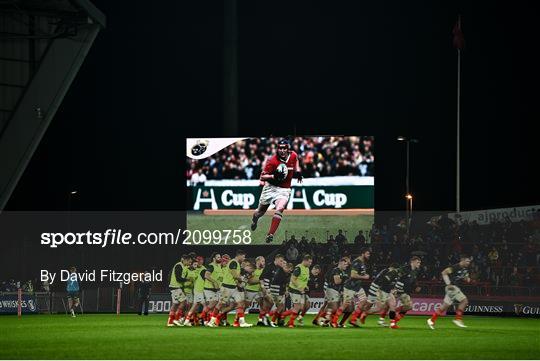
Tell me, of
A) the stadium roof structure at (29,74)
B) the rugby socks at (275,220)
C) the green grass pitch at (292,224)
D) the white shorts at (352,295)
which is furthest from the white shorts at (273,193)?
the stadium roof structure at (29,74)

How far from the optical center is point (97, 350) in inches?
962

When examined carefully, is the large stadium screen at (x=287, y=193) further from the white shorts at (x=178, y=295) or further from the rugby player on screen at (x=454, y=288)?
the rugby player on screen at (x=454, y=288)

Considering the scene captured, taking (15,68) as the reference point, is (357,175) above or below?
below

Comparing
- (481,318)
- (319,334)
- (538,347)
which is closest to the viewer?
(538,347)

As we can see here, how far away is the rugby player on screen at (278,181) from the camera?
42625 millimetres

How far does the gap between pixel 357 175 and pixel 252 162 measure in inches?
163

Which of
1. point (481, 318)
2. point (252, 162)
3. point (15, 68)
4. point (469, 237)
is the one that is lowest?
point (481, 318)

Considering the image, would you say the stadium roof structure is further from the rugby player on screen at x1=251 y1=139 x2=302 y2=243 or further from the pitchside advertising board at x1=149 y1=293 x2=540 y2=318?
the pitchside advertising board at x1=149 y1=293 x2=540 y2=318

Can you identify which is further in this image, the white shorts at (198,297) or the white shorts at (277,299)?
the white shorts at (198,297)

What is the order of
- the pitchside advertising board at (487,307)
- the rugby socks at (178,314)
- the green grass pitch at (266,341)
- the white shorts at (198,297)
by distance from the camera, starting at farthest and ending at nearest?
the pitchside advertising board at (487,307) < the rugby socks at (178,314) < the white shorts at (198,297) < the green grass pitch at (266,341)

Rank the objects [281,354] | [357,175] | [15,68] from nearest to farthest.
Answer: [281,354] < [357,175] < [15,68]

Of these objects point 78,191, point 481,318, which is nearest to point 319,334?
point 481,318

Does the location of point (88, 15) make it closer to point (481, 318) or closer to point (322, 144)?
point (322, 144)

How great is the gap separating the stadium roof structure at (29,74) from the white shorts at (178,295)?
1678 centimetres
